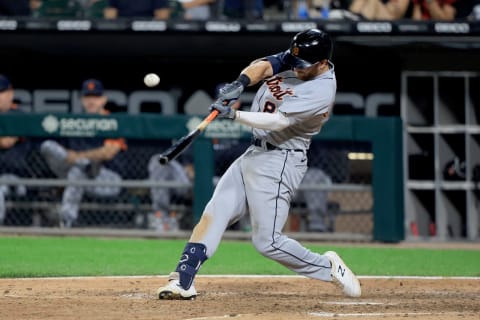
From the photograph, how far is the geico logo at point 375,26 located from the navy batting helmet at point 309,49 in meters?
5.01

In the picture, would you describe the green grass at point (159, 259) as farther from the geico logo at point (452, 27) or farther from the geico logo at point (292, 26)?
the geico logo at point (452, 27)

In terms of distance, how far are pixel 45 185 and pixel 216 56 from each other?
8.83 ft

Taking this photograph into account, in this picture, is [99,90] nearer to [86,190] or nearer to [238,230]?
[86,190]

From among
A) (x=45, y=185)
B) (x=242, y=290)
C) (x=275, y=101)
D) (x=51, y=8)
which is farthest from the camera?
(x=51, y=8)

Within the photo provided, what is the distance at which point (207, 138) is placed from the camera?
10.5 m

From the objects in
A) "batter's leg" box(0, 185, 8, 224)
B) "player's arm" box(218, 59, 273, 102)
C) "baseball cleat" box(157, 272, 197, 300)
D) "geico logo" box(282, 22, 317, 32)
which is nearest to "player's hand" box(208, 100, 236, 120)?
"player's arm" box(218, 59, 273, 102)

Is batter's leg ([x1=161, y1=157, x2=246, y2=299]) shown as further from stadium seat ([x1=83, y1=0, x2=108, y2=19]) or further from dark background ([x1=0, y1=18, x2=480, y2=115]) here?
stadium seat ([x1=83, y1=0, x2=108, y2=19])

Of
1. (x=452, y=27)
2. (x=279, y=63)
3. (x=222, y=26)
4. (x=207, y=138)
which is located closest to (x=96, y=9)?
(x=222, y=26)

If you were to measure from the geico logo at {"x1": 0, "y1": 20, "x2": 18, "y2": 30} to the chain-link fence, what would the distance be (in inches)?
51.6

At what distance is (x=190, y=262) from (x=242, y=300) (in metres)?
0.36

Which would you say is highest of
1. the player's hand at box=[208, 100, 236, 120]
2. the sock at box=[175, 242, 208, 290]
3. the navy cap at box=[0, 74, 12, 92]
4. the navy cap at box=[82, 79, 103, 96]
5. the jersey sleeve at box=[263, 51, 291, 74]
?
the jersey sleeve at box=[263, 51, 291, 74]

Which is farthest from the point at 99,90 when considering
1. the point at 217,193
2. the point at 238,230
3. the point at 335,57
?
the point at 217,193

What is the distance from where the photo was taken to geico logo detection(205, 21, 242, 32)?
10.9m

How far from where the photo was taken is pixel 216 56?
12.1 meters
